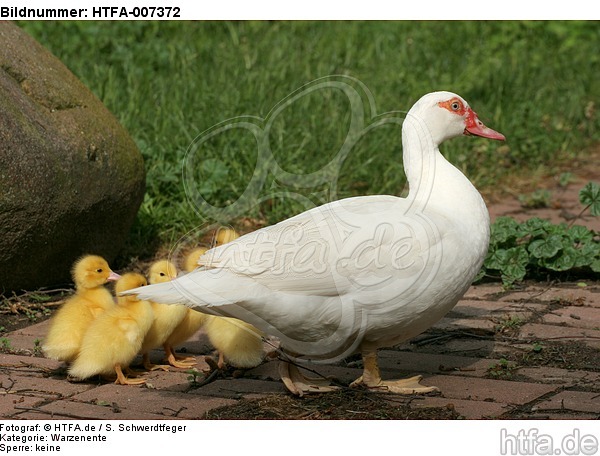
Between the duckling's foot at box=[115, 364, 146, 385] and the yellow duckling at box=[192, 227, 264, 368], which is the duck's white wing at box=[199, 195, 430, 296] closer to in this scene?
the yellow duckling at box=[192, 227, 264, 368]

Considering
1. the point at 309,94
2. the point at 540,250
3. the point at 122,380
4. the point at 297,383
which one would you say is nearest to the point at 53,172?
the point at 122,380

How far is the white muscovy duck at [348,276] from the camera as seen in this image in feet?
13.3

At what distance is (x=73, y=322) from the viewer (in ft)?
15.2

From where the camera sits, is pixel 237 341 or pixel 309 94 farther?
pixel 309 94

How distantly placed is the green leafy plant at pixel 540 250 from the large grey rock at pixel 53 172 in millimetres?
2265

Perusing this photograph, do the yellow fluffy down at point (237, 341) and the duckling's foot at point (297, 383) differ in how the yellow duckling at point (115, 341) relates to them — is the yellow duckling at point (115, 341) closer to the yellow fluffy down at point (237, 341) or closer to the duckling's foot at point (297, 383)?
the yellow fluffy down at point (237, 341)

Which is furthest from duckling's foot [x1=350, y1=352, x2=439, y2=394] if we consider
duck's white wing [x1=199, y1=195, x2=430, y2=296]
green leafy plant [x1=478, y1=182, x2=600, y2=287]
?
green leafy plant [x1=478, y1=182, x2=600, y2=287]

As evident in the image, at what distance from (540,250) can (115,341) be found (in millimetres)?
2741

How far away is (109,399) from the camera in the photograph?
4.32 m

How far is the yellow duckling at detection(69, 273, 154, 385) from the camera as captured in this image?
4434 millimetres

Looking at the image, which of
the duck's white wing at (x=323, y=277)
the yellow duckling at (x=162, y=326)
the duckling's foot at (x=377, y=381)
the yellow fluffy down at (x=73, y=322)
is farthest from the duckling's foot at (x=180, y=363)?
the duckling's foot at (x=377, y=381)

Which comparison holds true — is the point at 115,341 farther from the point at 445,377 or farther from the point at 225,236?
the point at 445,377
